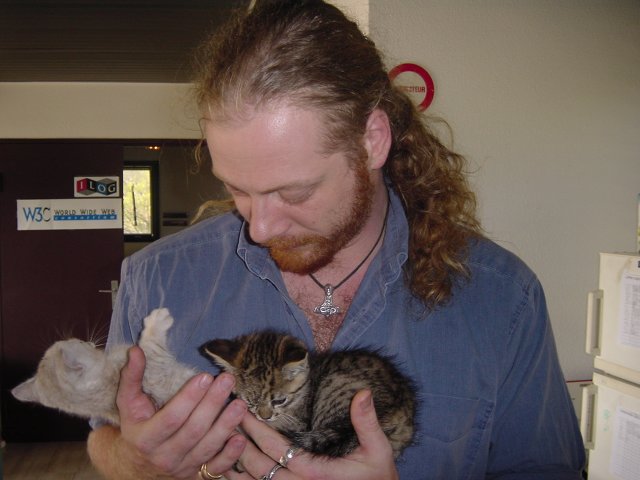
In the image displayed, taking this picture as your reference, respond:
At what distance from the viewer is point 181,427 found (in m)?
1.05

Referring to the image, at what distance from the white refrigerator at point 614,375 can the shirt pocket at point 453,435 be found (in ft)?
5.11

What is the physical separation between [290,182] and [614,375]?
2.28 meters

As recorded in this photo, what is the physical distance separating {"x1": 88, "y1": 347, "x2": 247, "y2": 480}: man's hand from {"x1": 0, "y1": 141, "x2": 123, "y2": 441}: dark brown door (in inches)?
199

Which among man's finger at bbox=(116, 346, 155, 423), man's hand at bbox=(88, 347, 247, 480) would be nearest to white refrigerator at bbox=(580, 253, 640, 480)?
man's hand at bbox=(88, 347, 247, 480)

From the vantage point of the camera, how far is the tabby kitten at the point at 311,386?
120 cm

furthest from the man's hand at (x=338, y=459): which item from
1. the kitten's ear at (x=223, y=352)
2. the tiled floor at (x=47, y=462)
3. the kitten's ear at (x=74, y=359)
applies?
the tiled floor at (x=47, y=462)

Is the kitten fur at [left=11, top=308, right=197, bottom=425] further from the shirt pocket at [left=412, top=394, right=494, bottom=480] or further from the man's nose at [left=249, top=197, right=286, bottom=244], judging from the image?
the shirt pocket at [left=412, top=394, right=494, bottom=480]

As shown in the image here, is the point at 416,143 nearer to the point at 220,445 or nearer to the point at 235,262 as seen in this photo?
the point at 235,262

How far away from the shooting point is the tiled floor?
16.9ft

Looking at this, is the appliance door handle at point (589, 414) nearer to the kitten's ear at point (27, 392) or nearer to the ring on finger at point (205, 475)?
the ring on finger at point (205, 475)

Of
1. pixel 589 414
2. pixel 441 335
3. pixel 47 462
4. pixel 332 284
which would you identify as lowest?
pixel 47 462

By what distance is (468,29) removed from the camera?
278cm

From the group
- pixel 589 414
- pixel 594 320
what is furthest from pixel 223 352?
pixel 589 414

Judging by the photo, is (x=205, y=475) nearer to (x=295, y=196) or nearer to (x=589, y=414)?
(x=295, y=196)
